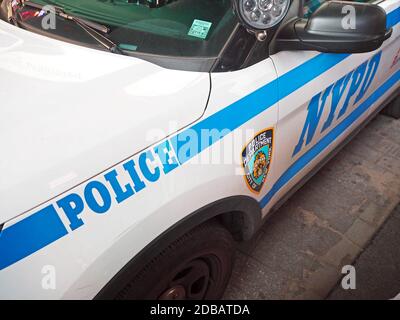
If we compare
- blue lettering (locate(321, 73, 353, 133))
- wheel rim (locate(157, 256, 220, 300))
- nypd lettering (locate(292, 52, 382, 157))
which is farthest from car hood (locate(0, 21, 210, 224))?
blue lettering (locate(321, 73, 353, 133))

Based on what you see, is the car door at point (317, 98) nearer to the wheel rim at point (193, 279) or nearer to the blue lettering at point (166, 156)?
the wheel rim at point (193, 279)

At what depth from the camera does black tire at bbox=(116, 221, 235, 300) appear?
1143 mm

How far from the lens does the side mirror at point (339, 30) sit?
3.92ft

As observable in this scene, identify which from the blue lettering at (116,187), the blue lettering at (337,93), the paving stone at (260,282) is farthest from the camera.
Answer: the paving stone at (260,282)

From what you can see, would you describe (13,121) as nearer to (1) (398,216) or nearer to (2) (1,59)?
(2) (1,59)

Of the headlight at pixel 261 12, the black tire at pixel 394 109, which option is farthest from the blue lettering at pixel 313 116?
the black tire at pixel 394 109

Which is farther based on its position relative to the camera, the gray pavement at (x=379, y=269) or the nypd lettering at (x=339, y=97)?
the gray pavement at (x=379, y=269)

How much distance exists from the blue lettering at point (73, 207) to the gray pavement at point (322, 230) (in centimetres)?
117

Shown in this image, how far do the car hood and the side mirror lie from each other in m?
0.41

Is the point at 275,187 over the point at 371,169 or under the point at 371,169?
over

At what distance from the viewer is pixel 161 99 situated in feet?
3.51
